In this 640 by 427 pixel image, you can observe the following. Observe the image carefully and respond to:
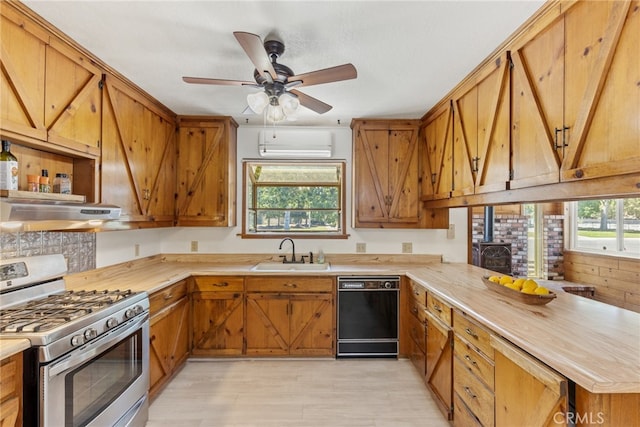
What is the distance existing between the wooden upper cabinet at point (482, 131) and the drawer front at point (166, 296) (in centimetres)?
267

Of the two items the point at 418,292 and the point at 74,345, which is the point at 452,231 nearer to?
the point at 418,292

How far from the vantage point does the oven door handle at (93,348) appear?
1403 millimetres

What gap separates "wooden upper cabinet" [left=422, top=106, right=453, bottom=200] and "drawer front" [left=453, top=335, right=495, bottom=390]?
1357 mm

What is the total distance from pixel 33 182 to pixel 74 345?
96 centimetres

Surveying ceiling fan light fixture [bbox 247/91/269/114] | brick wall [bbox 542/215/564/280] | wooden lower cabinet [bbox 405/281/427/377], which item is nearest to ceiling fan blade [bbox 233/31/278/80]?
ceiling fan light fixture [bbox 247/91/269/114]

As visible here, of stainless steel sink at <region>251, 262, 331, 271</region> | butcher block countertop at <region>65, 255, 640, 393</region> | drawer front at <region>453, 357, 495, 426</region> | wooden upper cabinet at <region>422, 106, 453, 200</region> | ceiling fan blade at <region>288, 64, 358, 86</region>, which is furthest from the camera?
stainless steel sink at <region>251, 262, 331, 271</region>

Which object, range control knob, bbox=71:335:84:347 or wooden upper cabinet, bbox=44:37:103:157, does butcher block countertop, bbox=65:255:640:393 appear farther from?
wooden upper cabinet, bbox=44:37:103:157

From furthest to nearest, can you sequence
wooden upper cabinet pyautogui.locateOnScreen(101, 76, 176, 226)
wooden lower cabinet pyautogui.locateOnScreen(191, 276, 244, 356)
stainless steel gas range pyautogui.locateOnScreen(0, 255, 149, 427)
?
wooden lower cabinet pyautogui.locateOnScreen(191, 276, 244, 356)
wooden upper cabinet pyautogui.locateOnScreen(101, 76, 176, 226)
stainless steel gas range pyautogui.locateOnScreen(0, 255, 149, 427)

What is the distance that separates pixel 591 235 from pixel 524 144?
4.33m

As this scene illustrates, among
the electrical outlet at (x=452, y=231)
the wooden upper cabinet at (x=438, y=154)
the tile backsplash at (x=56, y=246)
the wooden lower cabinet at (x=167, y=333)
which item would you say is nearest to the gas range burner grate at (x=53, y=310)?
the tile backsplash at (x=56, y=246)

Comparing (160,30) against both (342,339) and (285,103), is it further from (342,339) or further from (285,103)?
(342,339)

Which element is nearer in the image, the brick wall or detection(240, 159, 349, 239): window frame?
detection(240, 159, 349, 239): window frame

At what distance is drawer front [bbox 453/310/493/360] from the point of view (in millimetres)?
1643

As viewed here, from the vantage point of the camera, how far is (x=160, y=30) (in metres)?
1.76
